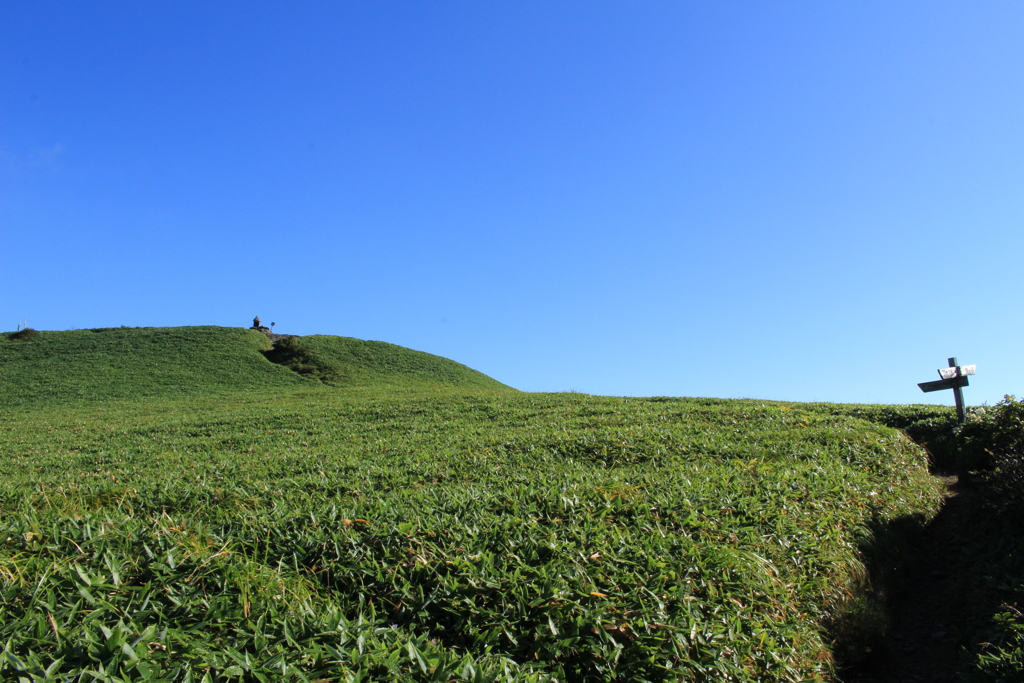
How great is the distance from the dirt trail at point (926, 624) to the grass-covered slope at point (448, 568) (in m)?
0.44

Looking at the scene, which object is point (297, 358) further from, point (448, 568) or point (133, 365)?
point (448, 568)

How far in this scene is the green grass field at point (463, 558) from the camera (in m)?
3.07

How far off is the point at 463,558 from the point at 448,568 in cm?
12

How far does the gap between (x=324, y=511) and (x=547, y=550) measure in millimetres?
1975

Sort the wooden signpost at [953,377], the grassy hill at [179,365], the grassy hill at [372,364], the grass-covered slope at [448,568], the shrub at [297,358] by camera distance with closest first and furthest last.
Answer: the grass-covered slope at [448,568] < the wooden signpost at [953,377] < the grassy hill at [179,365] < the grassy hill at [372,364] < the shrub at [297,358]

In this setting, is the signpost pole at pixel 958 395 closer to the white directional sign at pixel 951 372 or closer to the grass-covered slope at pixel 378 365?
the white directional sign at pixel 951 372

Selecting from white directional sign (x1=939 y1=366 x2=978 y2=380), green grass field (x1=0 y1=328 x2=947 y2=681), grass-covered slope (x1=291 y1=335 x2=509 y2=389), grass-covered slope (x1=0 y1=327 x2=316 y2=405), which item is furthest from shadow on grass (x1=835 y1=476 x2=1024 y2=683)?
grass-covered slope (x1=0 y1=327 x2=316 y2=405)

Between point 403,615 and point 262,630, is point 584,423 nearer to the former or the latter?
point 403,615

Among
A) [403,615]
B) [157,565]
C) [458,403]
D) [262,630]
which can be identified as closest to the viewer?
[262,630]

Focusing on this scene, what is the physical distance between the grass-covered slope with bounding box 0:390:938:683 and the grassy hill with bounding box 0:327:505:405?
2333 centimetres

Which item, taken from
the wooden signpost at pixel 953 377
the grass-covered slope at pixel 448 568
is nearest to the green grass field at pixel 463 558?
the grass-covered slope at pixel 448 568

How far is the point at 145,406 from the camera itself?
74.4 ft

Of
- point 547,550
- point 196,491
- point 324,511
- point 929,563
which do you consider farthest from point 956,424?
point 196,491

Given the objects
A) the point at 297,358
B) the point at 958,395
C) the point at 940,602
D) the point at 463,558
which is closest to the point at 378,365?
the point at 297,358
